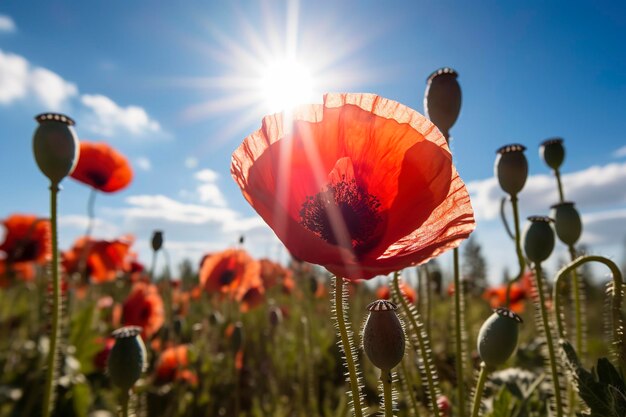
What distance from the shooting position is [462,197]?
3.29ft

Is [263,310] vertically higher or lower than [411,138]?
lower

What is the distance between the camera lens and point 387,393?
0.92 metres

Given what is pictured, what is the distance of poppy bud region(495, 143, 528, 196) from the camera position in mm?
1619

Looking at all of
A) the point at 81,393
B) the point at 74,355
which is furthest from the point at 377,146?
the point at 74,355

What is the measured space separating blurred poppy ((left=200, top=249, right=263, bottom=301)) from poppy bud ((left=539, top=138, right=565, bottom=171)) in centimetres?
243

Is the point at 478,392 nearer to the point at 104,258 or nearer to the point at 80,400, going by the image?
the point at 80,400

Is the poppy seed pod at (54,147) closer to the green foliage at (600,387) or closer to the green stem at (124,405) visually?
the green stem at (124,405)

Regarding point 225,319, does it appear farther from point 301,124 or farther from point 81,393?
point 301,124

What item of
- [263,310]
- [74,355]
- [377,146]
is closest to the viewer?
[377,146]

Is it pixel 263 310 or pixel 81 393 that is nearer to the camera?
pixel 81 393

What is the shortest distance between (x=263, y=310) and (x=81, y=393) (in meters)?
3.75

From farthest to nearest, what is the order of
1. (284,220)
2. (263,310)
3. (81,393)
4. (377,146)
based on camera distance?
(263,310) → (81,393) → (377,146) → (284,220)

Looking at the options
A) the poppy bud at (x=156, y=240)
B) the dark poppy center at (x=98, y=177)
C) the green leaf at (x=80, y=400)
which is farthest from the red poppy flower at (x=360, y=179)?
the dark poppy center at (x=98, y=177)

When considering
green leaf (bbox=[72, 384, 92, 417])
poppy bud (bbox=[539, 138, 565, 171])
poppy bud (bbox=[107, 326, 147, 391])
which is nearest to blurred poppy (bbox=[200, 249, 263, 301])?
green leaf (bbox=[72, 384, 92, 417])
